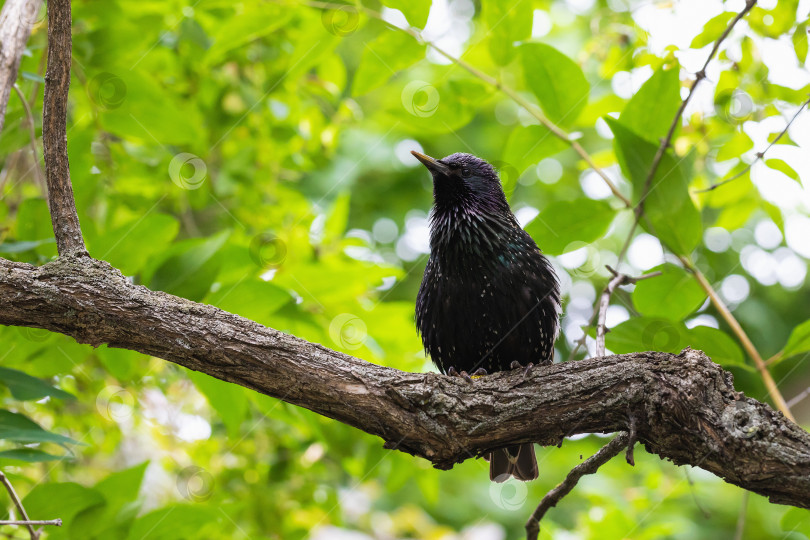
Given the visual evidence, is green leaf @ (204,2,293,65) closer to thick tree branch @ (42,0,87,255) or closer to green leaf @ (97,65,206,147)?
green leaf @ (97,65,206,147)

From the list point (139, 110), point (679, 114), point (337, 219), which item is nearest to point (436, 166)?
point (337, 219)

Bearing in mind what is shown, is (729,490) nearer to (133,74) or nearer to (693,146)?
(693,146)

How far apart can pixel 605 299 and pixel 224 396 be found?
68.0 inches

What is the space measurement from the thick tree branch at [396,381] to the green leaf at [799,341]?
896 millimetres

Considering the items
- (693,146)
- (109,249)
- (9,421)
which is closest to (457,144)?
(693,146)

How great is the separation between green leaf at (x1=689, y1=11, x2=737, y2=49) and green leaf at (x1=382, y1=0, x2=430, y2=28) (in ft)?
3.96

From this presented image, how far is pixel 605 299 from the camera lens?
112 inches

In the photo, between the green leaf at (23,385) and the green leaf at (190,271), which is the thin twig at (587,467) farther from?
the green leaf at (23,385)

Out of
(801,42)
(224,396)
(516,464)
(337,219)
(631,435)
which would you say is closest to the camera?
(631,435)

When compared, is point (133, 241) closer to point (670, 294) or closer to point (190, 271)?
point (190, 271)

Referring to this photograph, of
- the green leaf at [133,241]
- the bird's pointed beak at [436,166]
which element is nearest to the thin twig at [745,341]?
the bird's pointed beak at [436,166]

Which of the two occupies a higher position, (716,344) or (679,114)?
(679,114)

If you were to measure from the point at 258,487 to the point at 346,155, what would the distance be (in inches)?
124

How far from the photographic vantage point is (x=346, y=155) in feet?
20.8
